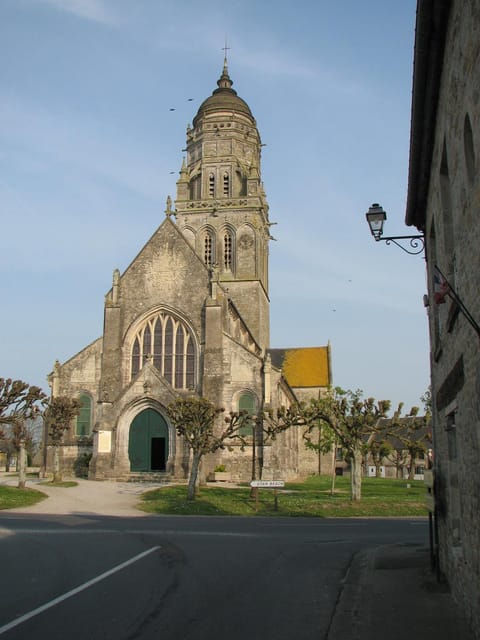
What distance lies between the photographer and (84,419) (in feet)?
121

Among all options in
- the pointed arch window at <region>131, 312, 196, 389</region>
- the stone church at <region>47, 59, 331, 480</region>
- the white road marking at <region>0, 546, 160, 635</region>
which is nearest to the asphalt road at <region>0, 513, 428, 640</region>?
the white road marking at <region>0, 546, 160, 635</region>

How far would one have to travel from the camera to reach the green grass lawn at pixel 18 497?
23439 millimetres

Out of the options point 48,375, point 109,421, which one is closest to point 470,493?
point 109,421

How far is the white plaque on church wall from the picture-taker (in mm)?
33562

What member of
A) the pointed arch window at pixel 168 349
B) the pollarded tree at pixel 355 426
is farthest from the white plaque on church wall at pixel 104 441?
the pollarded tree at pixel 355 426

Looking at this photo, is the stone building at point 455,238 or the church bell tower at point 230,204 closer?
the stone building at point 455,238

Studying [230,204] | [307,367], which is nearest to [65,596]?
[230,204]

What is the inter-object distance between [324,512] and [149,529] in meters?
7.65

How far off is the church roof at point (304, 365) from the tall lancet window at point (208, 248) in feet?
42.1

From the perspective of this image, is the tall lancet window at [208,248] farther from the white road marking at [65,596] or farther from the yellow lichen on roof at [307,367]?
the white road marking at [65,596]

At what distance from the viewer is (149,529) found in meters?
16.3

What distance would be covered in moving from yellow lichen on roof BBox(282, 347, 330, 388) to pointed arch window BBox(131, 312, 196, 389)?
78.0 feet

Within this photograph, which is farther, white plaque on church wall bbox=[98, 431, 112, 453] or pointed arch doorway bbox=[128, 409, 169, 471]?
pointed arch doorway bbox=[128, 409, 169, 471]

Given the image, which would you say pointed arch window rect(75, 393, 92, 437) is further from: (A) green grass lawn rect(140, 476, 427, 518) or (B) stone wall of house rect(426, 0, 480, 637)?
(B) stone wall of house rect(426, 0, 480, 637)
